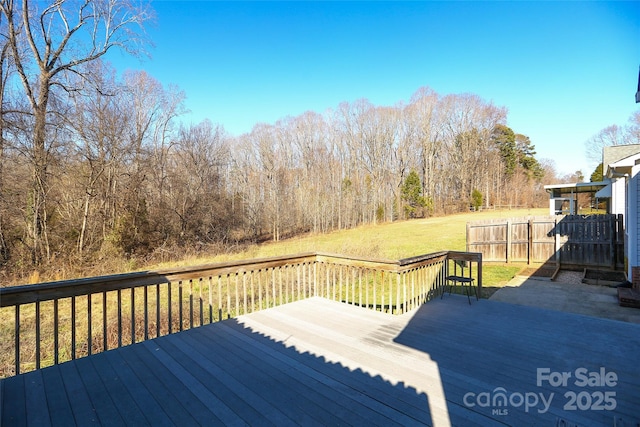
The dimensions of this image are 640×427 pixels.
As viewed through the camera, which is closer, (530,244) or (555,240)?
(555,240)

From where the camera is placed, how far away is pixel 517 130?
112 feet

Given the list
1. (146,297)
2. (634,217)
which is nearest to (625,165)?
(634,217)

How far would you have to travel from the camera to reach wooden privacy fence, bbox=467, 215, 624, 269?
9062 millimetres

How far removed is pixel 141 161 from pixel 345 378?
12.4 meters

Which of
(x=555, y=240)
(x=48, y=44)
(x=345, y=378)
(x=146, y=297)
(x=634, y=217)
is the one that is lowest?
(x=345, y=378)

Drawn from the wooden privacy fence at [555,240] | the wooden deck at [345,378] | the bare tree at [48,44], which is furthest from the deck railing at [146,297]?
the wooden privacy fence at [555,240]

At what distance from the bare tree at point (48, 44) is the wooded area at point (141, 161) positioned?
0.12ft

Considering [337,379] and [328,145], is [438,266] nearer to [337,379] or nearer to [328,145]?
[337,379]

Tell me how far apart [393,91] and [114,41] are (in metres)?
23.0

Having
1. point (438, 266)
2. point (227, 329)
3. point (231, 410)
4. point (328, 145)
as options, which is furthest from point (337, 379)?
point (328, 145)

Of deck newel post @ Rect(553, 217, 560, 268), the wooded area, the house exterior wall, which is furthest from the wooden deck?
the wooded area

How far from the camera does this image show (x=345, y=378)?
2.51 metres

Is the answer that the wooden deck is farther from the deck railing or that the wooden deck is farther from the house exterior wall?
the house exterior wall

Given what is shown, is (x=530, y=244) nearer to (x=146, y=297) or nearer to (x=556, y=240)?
(x=556, y=240)
